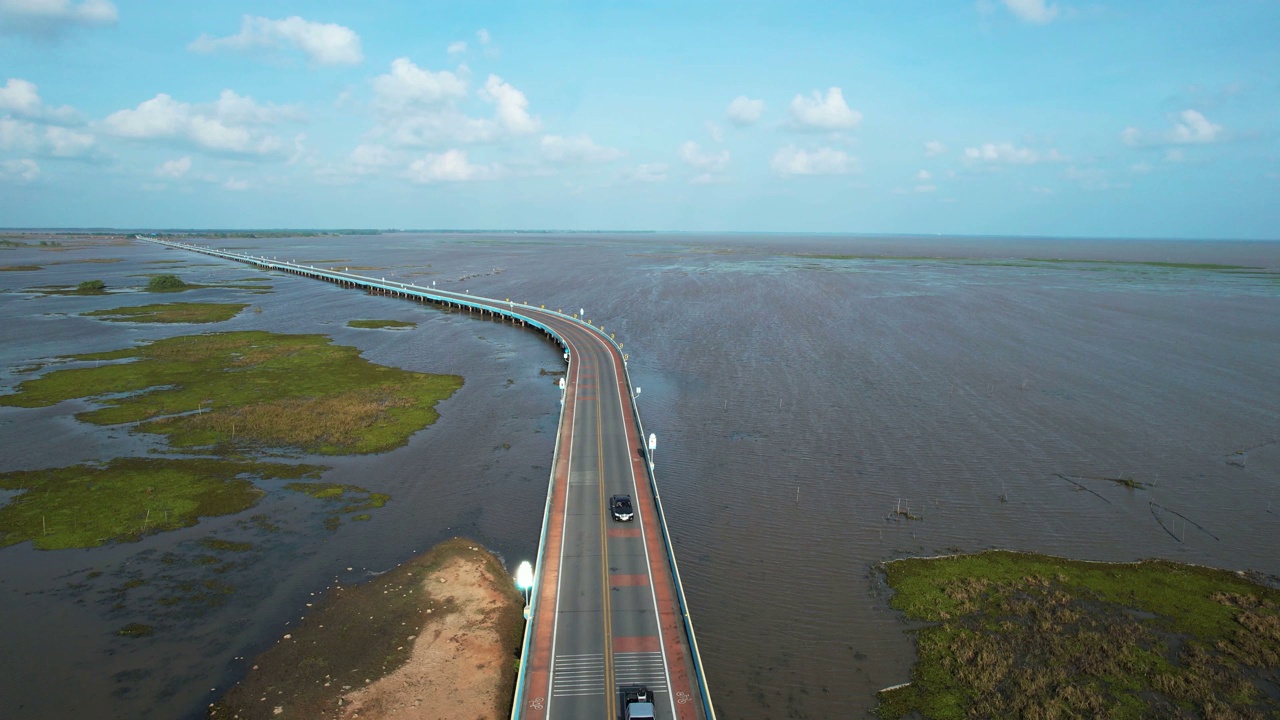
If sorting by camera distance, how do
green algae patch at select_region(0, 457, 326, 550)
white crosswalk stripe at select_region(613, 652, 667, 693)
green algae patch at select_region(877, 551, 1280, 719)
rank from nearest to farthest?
1. white crosswalk stripe at select_region(613, 652, 667, 693)
2. green algae patch at select_region(877, 551, 1280, 719)
3. green algae patch at select_region(0, 457, 326, 550)

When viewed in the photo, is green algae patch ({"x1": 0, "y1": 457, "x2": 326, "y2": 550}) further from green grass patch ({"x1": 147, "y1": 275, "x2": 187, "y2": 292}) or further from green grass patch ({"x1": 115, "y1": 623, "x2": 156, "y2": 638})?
green grass patch ({"x1": 147, "y1": 275, "x2": 187, "y2": 292})

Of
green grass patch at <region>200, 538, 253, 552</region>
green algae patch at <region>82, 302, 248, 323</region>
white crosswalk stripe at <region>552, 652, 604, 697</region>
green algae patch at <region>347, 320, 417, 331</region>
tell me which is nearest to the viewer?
white crosswalk stripe at <region>552, 652, 604, 697</region>

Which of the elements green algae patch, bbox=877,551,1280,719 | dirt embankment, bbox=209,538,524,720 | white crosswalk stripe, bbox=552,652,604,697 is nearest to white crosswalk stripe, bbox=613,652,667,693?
white crosswalk stripe, bbox=552,652,604,697

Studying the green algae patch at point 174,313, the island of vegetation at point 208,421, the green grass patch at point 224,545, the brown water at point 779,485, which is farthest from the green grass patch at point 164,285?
the green grass patch at point 224,545

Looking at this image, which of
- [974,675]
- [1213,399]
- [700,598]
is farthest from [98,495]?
[1213,399]

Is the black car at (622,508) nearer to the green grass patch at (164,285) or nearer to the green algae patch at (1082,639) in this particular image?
the green algae patch at (1082,639)

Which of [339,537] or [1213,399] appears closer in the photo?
[339,537]

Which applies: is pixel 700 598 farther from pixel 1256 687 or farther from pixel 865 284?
pixel 865 284
